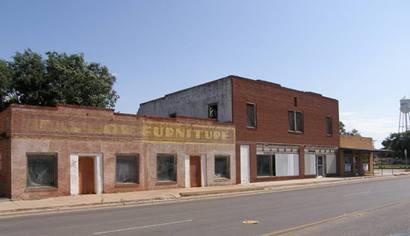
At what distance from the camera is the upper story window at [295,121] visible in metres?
41.0

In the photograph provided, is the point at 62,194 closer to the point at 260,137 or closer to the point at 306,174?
the point at 260,137

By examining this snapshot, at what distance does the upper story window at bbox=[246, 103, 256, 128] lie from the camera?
36.2m

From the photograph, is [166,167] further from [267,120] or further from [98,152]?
[267,120]

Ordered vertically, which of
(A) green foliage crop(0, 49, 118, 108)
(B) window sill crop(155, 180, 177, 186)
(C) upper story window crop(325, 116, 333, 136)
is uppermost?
(A) green foliage crop(0, 49, 118, 108)

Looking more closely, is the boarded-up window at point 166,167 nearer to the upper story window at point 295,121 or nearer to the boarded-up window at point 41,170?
the boarded-up window at point 41,170

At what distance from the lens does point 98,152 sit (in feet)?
84.7

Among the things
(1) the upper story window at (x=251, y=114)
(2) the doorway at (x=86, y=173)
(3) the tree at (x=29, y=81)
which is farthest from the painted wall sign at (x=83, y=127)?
(3) the tree at (x=29, y=81)

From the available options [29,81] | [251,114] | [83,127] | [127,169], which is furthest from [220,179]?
[29,81]

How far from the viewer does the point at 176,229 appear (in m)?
12.3

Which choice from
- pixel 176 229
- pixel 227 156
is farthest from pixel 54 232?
pixel 227 156

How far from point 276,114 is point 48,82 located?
21.4 m

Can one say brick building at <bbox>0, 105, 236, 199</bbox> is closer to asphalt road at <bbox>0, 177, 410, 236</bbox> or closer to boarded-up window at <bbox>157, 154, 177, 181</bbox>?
boarded-up window at <bbox>157, 154, 177, 181</bbox>

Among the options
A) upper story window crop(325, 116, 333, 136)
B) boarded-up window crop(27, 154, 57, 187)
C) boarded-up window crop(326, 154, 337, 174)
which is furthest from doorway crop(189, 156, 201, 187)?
upper story window crop(325, 116, 333, 136)

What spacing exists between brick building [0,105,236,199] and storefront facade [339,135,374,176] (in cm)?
1980
